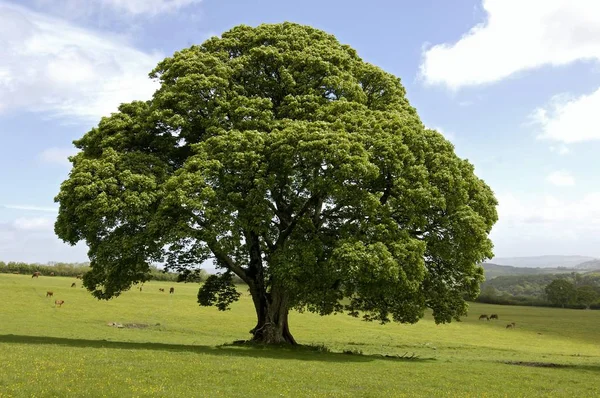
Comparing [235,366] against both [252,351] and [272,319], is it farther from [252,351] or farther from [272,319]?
[272,319]

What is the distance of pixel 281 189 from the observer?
29.2 meters

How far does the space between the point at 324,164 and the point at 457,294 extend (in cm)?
1448

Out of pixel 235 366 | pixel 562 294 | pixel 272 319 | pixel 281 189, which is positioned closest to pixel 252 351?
pixel 272 319

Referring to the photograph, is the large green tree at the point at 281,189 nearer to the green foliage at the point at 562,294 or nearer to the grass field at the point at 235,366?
the grass field at the point at 235,366

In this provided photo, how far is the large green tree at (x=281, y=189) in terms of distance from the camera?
26.9 meters

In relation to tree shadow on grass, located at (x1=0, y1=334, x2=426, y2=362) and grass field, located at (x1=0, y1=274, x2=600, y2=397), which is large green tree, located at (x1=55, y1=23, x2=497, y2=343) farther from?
grass field, located at (x1=0, y1=274, x2=600, y2=397)

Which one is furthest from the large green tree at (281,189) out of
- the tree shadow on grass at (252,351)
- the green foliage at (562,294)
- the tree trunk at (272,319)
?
the green foliage at (562,294)

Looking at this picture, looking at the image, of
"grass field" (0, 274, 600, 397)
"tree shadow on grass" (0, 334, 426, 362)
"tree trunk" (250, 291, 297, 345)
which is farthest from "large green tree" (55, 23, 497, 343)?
"grass field" (0, 274, 600, 397)

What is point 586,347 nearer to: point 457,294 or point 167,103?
point 457,294

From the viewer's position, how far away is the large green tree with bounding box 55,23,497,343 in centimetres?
2689

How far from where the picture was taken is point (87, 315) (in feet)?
180

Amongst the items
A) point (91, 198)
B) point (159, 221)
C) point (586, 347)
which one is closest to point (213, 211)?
point (159, 221)

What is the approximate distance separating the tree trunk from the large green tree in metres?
0.14

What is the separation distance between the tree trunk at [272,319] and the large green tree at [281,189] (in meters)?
0.14
